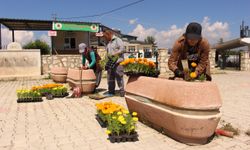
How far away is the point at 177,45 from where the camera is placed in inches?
165

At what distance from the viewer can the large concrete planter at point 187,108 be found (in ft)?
11.1

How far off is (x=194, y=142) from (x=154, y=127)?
35.2 inches

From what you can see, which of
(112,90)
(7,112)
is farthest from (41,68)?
(7,112)

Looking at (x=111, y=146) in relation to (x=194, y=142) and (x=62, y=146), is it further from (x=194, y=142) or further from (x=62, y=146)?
(x=194, y=142)

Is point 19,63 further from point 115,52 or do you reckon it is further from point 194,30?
point 194,30

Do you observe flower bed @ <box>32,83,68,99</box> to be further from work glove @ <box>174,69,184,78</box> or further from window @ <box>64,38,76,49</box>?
window @ <box>64,38,76,49</box>

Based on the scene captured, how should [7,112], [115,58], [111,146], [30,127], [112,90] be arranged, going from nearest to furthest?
[111,146]
[30,127]
[7,112]
[115,58]
[112,90]

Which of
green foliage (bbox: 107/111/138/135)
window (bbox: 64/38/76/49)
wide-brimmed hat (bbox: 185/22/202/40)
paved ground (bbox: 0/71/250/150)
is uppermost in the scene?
window (bbox: 64/38/76/49)

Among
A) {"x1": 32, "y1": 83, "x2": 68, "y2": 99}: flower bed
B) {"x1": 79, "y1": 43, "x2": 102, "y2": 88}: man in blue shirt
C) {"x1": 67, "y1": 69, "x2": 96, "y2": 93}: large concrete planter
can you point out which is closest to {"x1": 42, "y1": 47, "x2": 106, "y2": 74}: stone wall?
{"x1": 79, "y1": 43, "x2": 102, "y2": 88}: man in blue shirt

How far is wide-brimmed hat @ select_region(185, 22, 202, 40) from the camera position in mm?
3855

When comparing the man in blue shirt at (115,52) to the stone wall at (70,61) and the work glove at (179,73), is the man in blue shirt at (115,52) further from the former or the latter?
the stone wall at (70,61)

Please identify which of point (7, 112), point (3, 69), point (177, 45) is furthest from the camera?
point (3, 69)

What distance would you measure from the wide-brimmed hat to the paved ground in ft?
5.21

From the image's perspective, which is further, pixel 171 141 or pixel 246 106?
pixel 246 106
